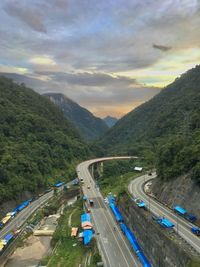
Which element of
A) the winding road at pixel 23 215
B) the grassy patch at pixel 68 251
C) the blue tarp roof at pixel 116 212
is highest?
the blue tarp roof at pixel 116 212

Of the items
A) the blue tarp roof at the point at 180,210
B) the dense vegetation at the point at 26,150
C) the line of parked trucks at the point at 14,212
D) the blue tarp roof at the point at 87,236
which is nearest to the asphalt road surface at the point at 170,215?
the blue tarp roof at the point at 180,210

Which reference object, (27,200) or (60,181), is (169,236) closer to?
(27,200)

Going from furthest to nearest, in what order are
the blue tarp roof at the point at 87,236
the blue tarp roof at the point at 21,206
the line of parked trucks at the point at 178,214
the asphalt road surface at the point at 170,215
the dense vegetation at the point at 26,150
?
the dense vegetation at the point at 26,150
the blue tarp roof at the point at 21,206
the blue tarp roof at the point at 87,236
the line of parked trucks at the point at 178,214
the asphalt road surface at the point at 170,215

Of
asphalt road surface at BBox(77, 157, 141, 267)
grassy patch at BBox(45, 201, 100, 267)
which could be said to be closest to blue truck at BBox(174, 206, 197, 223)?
asphalt road surface at BBox(77, 157, 141, 267)

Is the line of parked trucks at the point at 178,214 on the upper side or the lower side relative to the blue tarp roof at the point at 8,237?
upper

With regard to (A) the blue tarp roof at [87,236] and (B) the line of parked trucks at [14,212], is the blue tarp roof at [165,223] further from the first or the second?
(B) the line of parked trucks at [14,212]

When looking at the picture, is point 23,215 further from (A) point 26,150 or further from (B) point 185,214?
(B) point 185,214
